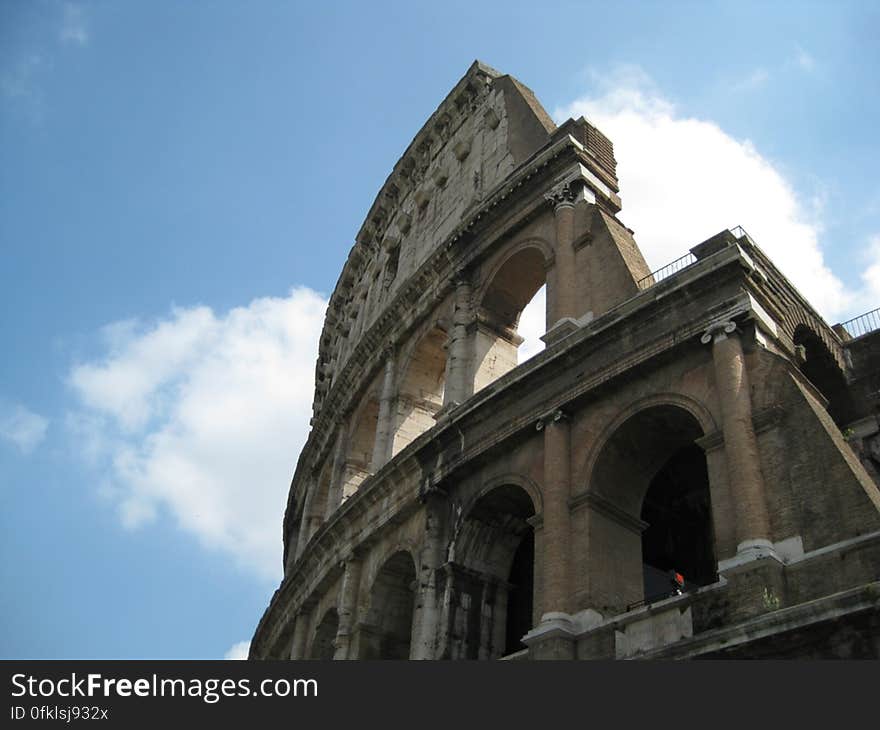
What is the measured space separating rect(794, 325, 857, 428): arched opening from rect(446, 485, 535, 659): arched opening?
489cm

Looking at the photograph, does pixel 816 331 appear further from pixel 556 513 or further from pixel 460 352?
pixel 460 352

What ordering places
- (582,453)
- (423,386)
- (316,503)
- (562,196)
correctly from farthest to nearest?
(316,503) → (423,386) → (562,196) → (582,453)

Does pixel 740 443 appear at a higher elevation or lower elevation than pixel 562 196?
lower

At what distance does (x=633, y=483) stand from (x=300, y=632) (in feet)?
28.1

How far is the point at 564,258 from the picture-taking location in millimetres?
16734

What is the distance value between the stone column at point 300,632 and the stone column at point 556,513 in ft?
25.5

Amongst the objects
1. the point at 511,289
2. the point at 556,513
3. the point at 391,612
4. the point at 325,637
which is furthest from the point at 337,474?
the point at 556,513

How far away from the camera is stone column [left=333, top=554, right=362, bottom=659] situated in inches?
666

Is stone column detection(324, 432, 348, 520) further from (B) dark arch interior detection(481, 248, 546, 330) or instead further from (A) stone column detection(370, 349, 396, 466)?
(B) dark arch interior detection(481, 248, 546, 330)

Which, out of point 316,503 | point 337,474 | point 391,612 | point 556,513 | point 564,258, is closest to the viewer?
point 556,513

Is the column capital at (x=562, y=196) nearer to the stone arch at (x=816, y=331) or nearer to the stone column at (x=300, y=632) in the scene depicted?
the stone arch at (x=816, y=331)

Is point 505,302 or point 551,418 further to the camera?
point 505,302

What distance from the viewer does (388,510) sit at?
17.0 meters

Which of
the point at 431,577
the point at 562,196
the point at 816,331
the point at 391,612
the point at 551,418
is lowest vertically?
the point at 431,577
